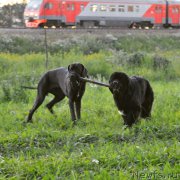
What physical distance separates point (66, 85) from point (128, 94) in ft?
5.10

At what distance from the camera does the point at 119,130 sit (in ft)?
29.8

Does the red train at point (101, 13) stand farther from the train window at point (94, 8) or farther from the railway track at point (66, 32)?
the railway track at point (66, 32)

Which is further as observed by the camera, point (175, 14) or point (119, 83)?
point (175, 14)

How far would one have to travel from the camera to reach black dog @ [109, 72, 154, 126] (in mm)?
8883

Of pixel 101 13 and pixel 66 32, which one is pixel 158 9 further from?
pixel 66 32

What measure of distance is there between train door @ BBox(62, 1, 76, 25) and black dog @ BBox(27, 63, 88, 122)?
25.4 m

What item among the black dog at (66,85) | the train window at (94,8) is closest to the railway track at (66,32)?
the train window at (94,8)

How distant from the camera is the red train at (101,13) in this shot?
→ 35.8 m

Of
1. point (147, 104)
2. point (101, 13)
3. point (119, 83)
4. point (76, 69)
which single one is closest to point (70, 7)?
point (101, 13)

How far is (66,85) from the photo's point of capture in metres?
10.1

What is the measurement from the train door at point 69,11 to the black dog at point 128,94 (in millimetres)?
26725

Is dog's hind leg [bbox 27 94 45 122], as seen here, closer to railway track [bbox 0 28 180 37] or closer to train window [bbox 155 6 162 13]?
railway track [bbox 0 28 180 37]

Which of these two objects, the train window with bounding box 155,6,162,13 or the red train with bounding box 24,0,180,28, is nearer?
the red train with bounding box 24,0,180,28

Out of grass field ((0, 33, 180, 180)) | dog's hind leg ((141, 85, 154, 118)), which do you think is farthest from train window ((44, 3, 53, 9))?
dog's hind leg ((141, 85, 154, 118))
